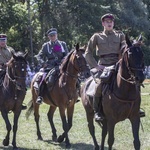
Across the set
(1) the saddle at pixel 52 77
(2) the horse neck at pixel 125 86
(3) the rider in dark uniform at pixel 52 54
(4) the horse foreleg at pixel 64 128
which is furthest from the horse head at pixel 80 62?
(2) the horse neck at pixel 125 86

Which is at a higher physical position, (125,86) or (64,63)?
(64,63)

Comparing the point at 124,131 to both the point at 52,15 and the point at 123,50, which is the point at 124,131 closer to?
the point at 123,50

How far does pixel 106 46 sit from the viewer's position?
28.5 feet

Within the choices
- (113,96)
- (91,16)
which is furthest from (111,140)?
(91,16)

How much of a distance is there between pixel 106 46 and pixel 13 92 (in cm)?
339

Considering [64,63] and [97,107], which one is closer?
[97,107]

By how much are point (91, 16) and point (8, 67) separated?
35470 millimetres

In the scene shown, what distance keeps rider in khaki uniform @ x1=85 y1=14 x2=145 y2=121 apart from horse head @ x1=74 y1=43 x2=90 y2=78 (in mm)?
1523

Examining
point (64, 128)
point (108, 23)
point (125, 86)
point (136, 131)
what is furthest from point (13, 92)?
point (136, 131)

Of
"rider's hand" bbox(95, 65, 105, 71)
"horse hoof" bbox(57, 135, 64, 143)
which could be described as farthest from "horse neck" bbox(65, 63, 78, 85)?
"rider's hand" bbox(95, 65, 105, 71)

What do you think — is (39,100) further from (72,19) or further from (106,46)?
(72,19)

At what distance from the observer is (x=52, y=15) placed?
46531 millimetres

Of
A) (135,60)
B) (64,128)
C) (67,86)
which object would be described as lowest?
(64,128)

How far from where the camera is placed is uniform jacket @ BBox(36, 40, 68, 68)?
39.4 ft
